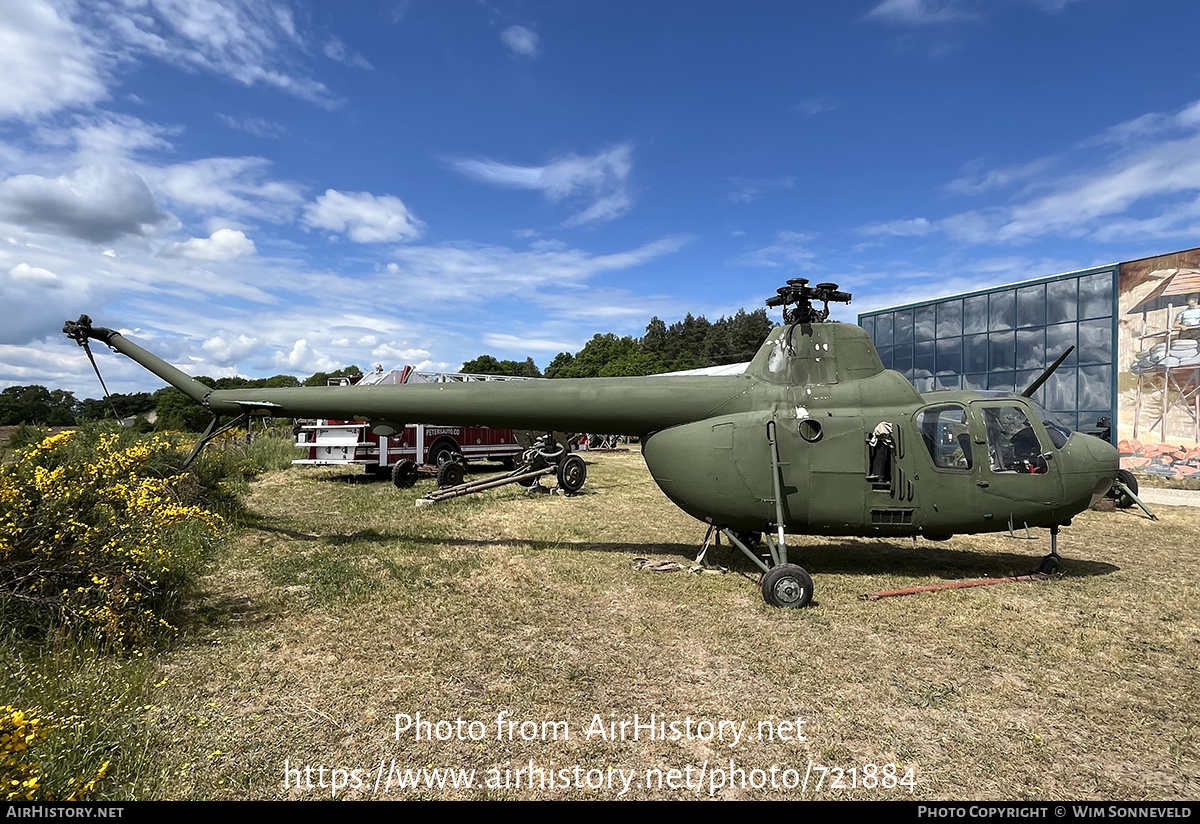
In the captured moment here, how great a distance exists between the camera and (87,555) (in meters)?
4.82

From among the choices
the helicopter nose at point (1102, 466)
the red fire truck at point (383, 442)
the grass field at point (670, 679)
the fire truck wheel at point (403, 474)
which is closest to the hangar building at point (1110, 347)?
the helicopter nose at point (1102, 466)

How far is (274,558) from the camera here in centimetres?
758

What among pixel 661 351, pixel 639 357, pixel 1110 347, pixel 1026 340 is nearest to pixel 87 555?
pixel 1110 347

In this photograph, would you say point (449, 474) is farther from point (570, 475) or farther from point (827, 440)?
point (827, 440)

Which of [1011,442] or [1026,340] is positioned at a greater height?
[1026,340]

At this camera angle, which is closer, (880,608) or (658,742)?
(658,742)

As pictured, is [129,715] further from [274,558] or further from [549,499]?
[549,499]

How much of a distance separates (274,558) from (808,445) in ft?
23.0

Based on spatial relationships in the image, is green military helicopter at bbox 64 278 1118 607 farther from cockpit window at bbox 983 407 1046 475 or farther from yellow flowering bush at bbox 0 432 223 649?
yellow flowering bush at bbox 0 432 223 649

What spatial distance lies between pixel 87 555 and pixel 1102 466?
420 inches

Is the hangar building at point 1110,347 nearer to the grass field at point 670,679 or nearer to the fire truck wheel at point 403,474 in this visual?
the grass field at point 670,679

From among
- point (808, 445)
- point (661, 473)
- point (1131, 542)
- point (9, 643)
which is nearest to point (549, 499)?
point (661, 473)

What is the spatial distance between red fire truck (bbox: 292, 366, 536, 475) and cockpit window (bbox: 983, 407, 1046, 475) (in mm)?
10916

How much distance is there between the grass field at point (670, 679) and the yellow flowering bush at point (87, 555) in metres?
0.54
